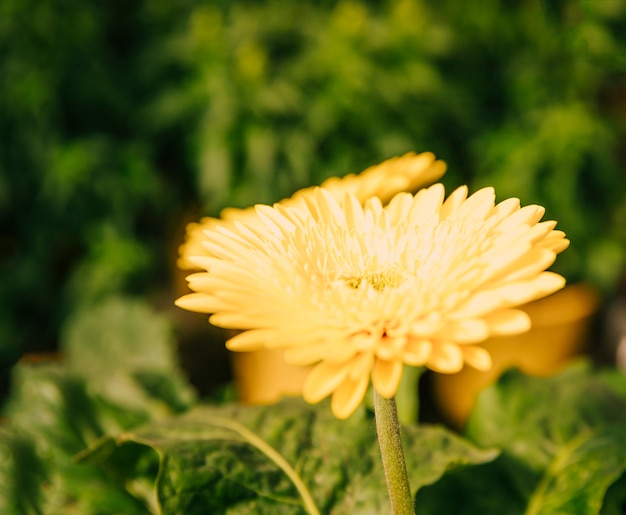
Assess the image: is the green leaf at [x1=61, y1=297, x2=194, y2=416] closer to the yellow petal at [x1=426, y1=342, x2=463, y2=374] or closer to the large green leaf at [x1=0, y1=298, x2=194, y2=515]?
the large green leaf at [x1=0, y1=298, x2=194, y2=515]

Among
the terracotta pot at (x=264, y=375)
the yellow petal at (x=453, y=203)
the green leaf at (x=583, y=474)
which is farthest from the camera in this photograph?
the terracotta pot at (x=264, y=375)

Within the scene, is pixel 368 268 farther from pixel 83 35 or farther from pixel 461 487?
pixel 83 35

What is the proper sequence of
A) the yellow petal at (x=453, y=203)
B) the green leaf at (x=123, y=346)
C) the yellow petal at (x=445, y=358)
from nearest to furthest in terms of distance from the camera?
1. the yellow petal at (x=445, y=358)
2. the yellow petal at (x=453, y=203)
3. the green leaf at (x=123, y=346)

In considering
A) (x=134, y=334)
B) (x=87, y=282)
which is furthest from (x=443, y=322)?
(x=87, y=282)

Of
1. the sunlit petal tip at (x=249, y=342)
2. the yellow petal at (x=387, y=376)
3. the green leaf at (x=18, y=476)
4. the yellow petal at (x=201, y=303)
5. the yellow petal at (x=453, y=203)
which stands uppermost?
the yellow petal at (x=453, y=203)

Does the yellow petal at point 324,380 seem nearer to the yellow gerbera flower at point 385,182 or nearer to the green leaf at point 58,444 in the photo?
the yellow gerbera flower at point 385,182

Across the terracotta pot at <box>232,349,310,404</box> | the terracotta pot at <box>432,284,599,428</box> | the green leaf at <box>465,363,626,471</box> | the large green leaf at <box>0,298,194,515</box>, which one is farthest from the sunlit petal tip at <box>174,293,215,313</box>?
the terracotta pot at <box>432,284,599,428</box>

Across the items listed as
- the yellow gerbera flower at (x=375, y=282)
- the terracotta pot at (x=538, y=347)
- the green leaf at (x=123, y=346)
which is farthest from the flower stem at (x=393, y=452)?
the terracotta pot at (x=538, y=347)
